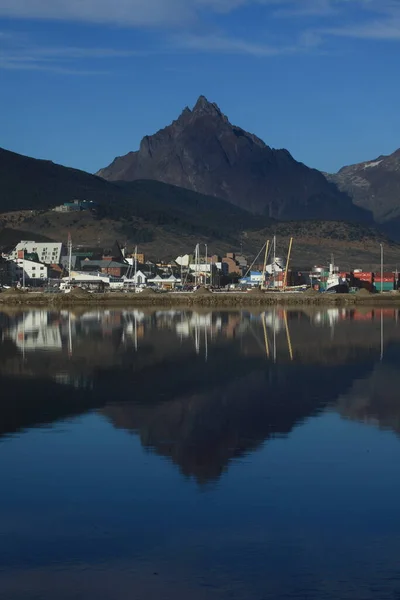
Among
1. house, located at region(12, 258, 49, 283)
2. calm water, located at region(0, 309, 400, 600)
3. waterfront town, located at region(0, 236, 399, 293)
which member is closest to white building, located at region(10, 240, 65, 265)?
waterfront town, located at region(0, 236, 399, 293)

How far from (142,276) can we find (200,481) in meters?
136

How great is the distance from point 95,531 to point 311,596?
170 inches

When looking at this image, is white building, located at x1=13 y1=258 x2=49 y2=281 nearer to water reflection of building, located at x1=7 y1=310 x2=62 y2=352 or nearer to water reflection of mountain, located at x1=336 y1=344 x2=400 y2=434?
water reflection of building, located at x1=7 y1=310 x2=62 y2=352

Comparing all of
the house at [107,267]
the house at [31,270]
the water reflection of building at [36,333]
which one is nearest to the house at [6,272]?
the house at [31,270]

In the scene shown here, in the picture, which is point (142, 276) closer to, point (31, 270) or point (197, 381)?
point (31, 270)

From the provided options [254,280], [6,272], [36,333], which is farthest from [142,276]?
[36,333]

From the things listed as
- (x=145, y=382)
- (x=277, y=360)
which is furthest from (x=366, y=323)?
(x=145, y=382)

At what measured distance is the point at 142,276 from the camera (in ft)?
511

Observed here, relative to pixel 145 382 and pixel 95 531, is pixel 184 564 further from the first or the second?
pixel 145 382

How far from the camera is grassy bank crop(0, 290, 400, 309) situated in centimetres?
10756

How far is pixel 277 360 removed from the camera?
146 feet

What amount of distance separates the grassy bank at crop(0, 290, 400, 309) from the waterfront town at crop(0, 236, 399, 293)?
2049 cm

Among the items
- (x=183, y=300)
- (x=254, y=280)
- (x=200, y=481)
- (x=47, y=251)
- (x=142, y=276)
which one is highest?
(x=47, y=251)

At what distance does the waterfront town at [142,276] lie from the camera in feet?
478
